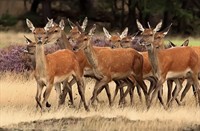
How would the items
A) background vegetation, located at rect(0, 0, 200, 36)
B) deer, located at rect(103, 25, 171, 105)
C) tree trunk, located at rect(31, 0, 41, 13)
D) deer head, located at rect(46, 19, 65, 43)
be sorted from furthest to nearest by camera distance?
tree trunk, located at rect(31, 0, 41, 13) → background vegetation, located at rect(0, 0, 200, 36) → deer head, located at rect(46, 19, 65, 43) → deer, located at rect(103, 25, 171, 105)

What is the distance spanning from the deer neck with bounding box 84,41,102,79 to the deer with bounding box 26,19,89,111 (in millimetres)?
307

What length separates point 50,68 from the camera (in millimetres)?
17938

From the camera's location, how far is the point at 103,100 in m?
20.8

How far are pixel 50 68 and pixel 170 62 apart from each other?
2.97 meters

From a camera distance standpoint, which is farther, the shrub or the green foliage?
the green foliage

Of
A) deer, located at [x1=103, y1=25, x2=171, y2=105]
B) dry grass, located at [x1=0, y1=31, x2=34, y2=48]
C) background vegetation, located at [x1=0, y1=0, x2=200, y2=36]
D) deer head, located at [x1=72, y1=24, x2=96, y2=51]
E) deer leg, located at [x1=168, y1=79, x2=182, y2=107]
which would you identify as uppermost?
deer head, located at [x1=72, y1=24, x2=96, y2=51]

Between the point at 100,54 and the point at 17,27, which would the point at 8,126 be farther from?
the point at 17,27

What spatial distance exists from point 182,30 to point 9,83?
2932cm

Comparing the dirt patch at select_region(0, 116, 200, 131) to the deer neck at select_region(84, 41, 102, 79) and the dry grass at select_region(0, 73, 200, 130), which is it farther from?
the deer neck at select_region(84, 41, 102, 79)

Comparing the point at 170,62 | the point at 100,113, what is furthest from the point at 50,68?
the point at 170,62

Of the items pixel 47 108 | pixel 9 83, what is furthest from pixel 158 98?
pixel 9 83

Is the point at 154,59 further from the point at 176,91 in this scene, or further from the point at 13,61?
the point at 13,61

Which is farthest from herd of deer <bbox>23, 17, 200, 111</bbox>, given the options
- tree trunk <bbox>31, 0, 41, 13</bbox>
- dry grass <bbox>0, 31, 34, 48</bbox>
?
tree trunk <bbox>31, 0, 41, 13</bbox>

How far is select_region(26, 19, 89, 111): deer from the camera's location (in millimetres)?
17797
